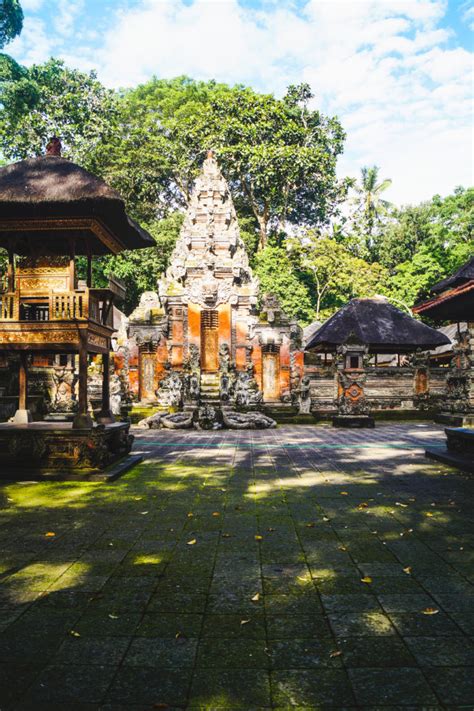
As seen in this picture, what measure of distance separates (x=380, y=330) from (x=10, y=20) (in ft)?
92.0

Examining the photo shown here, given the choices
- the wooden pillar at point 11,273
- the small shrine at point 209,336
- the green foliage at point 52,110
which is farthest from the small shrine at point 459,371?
the green foliage at point 52,110

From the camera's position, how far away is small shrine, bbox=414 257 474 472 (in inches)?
346

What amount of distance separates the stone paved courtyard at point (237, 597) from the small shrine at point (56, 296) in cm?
98

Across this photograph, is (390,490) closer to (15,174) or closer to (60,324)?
(60,324)

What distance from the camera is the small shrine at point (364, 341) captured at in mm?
17531

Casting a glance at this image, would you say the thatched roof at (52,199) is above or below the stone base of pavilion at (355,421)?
above

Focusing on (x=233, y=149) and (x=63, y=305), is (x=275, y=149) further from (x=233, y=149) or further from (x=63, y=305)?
(x=63, y=305)

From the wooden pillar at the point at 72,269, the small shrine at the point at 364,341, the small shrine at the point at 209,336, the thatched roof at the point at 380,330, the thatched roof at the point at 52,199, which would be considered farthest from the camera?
the thatched roof at the point at 380,330

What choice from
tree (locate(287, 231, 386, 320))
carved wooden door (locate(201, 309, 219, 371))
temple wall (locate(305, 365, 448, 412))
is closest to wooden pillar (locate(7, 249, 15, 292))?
carved wooden door (locate(201, 309, 219, 371))

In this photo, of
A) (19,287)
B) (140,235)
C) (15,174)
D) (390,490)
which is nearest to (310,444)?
(390,490)

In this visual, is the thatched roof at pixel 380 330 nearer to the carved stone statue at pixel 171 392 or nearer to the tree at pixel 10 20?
the carved stone statue at pixel 171 392

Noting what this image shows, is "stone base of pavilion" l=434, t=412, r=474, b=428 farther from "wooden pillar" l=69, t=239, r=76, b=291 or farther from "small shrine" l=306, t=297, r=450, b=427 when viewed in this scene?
"wooden pillar" l=69, t=239, r=76, b=291

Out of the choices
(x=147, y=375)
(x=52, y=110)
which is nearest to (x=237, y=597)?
(x=147, y=375)

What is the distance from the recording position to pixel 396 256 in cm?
4031
